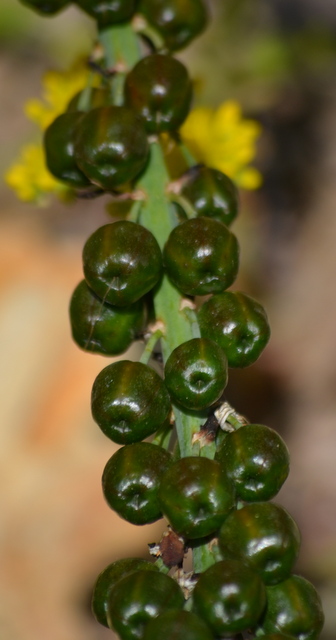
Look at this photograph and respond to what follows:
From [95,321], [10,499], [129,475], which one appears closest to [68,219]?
[10,499]

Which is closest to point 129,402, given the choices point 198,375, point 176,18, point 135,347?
point 198,375

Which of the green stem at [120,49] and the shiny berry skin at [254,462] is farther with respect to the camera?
the green stem at [120,49]

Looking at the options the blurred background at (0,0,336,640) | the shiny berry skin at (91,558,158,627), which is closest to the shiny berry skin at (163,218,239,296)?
the shiny berry skin at (91,558,158,627)

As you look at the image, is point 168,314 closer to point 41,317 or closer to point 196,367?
point 196,367

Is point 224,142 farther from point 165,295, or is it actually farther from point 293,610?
point 293,610

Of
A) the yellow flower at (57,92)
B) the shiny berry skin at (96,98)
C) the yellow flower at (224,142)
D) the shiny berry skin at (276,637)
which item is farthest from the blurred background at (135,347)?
the shiny berry skin at (276,637)

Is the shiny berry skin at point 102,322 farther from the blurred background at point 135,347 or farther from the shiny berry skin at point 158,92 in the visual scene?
the blurred background at point 135,347

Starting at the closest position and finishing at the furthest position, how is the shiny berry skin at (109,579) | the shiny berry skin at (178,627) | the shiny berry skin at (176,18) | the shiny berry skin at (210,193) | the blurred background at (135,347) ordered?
the shiny berry skin at (178,627) → the shiny berry skin at (109,579) → the shiny berry skin at (210,193) → the shiny berry skin at (176,18) → the blurred background at (135,347)
